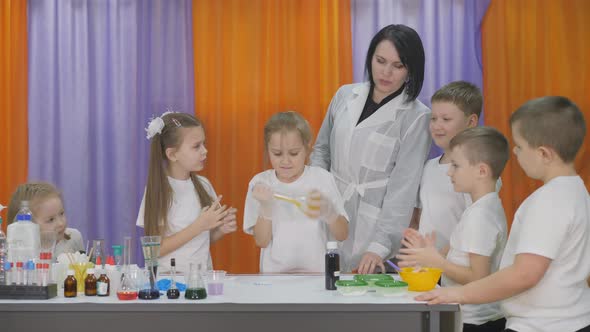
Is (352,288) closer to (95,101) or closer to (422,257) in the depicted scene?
(422,257)

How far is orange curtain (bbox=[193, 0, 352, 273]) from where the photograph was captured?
3812mm

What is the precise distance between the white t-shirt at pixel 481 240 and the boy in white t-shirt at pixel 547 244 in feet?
0.70

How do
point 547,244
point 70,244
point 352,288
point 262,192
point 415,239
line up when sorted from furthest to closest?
1. point 70,244
2. point 262,192
3. point 415,239
4. point 352,288
5. point 547,244

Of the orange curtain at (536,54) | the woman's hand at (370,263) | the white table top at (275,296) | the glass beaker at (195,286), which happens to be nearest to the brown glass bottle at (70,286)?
the white table top at (275,296)

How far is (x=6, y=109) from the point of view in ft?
12.7

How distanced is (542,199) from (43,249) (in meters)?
1.61

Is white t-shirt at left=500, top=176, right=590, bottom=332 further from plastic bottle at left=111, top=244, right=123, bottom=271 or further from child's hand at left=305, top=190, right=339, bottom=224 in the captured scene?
plastic bottle at left=111, top=244, right=123, bottom=271

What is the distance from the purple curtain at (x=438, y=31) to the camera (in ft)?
12.2

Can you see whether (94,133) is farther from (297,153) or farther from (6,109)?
(297,153)

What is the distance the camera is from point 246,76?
3.85m

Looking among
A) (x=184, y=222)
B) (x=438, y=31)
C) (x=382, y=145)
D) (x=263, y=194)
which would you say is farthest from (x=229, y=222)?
(x=438, y=31)

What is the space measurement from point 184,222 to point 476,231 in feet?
4.25

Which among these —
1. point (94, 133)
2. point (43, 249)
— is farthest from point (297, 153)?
point (94, 133)

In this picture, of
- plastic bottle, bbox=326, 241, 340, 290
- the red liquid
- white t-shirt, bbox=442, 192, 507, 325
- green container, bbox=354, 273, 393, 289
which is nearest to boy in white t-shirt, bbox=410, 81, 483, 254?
white t-shirt, bbox=442, 192, 507, 325
